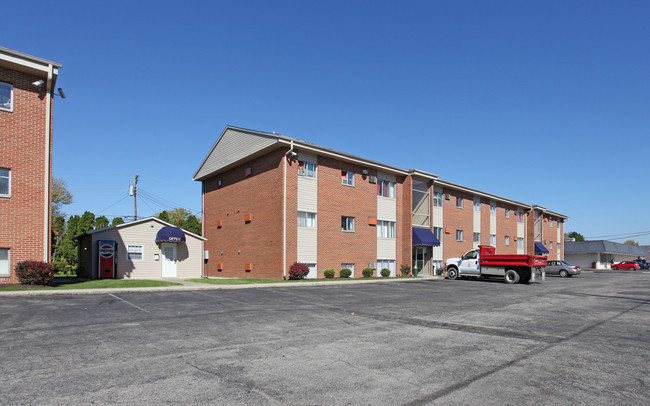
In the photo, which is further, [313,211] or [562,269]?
[562,269]

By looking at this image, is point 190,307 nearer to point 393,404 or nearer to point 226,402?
point 226,402

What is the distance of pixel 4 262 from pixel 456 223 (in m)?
34.5

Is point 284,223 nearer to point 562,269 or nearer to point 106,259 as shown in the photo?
point 106,259

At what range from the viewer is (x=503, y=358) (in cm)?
672

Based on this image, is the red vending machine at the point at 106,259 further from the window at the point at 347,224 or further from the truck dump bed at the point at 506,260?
the truck dump bed at the point at 506,260

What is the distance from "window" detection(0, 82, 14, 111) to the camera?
659 inches

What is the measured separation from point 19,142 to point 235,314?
42.3 ft

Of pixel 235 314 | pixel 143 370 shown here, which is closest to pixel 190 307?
pixel 235 314

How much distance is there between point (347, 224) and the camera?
28.7m

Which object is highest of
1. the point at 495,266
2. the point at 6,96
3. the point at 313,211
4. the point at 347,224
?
the point at 6,96

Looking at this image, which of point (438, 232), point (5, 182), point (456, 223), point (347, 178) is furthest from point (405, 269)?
point (5, 182)

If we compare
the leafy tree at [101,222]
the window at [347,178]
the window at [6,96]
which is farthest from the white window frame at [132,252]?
the window at [347,178]

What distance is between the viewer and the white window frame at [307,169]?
25875mm

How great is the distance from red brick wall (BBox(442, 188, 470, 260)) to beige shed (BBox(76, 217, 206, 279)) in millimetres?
21948
